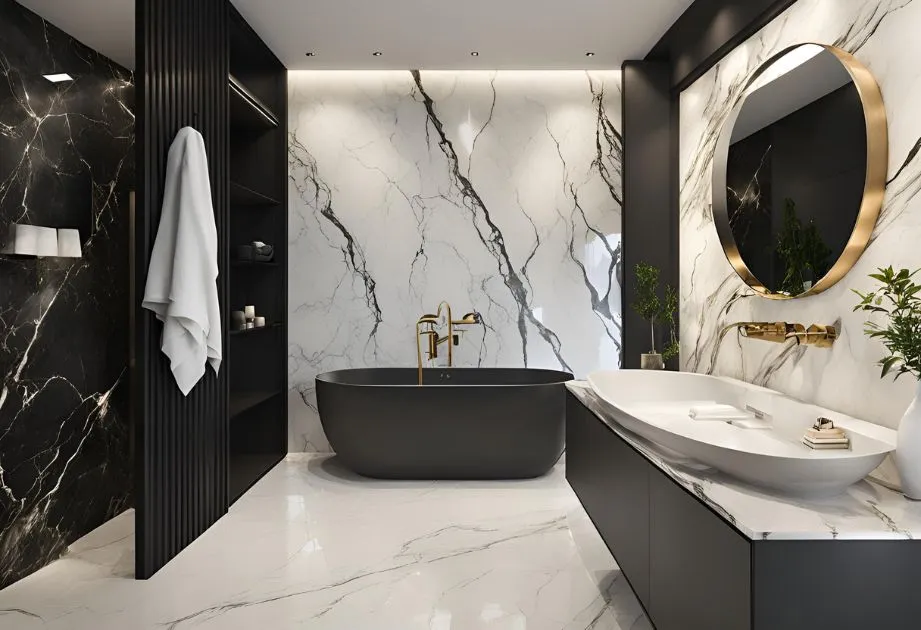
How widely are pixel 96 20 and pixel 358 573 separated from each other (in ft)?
9.05

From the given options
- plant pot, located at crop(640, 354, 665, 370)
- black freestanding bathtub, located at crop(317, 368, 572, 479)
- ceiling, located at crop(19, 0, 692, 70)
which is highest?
ceiling, located at crop(19, 0, 692, 70)

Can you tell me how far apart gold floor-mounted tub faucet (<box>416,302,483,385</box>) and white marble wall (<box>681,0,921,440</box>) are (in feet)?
4.96

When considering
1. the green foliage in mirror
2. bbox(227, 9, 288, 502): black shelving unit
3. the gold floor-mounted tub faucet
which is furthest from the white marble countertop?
bbox(227, 9, 288, 502): black shelving unit

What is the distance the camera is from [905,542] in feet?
3.99

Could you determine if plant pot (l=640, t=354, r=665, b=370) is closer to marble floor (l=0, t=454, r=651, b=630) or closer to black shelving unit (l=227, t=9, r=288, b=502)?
marble floor (l=0, t=454, r=651, b=630)

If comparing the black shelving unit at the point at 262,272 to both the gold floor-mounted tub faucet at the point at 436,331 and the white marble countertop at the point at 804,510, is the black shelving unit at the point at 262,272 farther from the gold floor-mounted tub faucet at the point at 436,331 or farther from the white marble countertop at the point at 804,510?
the white marble countertop at the point at 804,510

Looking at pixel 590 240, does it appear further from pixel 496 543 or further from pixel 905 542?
pixel 905 542

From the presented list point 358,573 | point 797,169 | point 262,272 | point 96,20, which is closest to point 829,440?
point 797,169

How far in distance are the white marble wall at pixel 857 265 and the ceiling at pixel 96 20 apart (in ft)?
9.35

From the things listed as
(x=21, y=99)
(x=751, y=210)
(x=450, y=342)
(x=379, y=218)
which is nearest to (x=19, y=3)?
(x=21, y=99)

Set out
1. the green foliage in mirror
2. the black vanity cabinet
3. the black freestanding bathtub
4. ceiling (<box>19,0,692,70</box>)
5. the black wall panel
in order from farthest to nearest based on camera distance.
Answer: the black freestanding bathtub → ceiling (<box>19,0,692,70</box>) → the black wall panel → the green foliage in mirror → the black vanity cabinet

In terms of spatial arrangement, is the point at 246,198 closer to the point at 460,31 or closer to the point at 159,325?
the point at 159,325

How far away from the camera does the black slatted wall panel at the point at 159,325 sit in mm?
2594

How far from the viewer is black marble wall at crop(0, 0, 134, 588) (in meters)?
2.66
